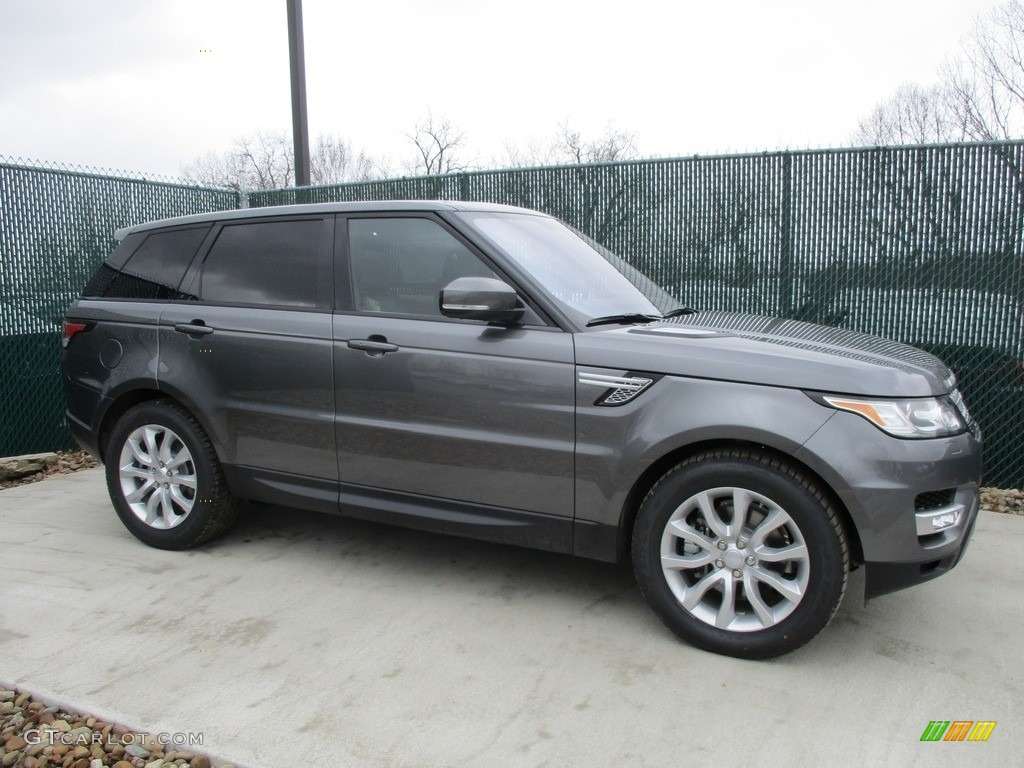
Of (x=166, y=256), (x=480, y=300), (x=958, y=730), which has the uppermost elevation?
(x=166, y=256)

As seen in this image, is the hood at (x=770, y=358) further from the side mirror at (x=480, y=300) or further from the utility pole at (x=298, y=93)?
the utility pole at (x=298, y=93)

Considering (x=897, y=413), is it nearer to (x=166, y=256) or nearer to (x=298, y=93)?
(x=166, y=256)

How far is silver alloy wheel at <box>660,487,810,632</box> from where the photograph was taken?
301cm

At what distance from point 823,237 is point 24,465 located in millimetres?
6284

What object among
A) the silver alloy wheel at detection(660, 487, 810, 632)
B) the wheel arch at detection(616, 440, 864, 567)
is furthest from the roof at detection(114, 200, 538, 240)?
the silver alloy wheel at detection(660, 487, 810, 632)

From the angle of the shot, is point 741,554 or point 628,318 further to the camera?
point 628,318

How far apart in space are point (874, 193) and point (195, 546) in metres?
5.10

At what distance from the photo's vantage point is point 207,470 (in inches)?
165

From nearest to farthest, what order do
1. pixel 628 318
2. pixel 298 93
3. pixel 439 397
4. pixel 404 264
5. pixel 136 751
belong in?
pixel 136 751 → pixel 439 397 → pixel 628 318 → pixel 404 264 → pixel 298 93

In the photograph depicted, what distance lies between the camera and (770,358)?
121 inches

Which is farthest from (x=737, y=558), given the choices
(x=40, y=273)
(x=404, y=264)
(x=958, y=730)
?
(x=40, y=273)

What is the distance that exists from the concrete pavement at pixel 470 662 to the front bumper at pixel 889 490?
1.52 feet

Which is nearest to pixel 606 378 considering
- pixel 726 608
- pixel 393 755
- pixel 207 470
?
pixel 726 608

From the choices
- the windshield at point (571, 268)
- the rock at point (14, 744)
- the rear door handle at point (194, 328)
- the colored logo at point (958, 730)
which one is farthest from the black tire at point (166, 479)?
the colored logo at point (958, 730)
